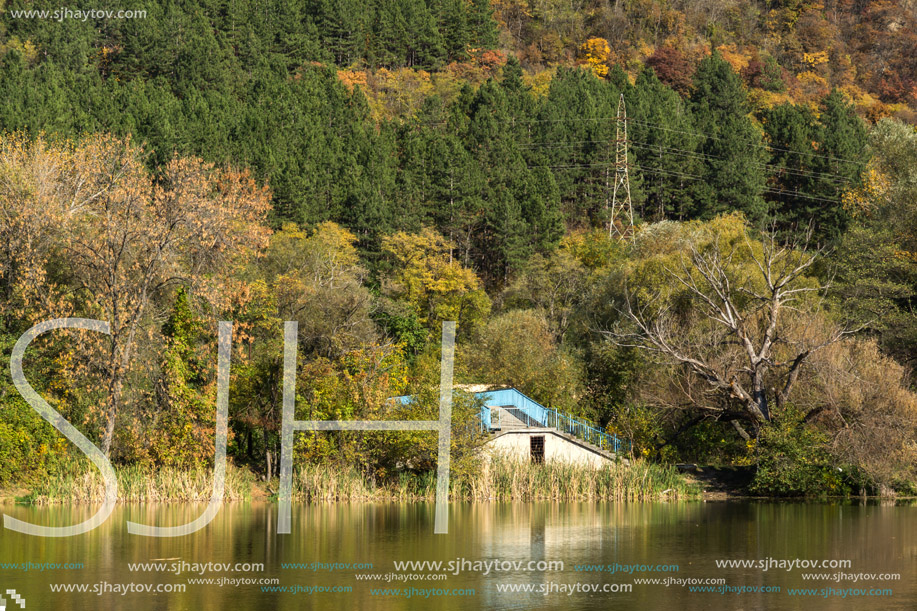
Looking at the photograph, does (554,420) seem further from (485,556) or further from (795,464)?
(485,556)

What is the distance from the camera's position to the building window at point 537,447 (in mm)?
45344

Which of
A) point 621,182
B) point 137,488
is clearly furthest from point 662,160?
point 137,488

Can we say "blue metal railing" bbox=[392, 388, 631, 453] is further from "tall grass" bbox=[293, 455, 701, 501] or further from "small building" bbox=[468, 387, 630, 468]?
"tall grass" bbox=[293, 455, 701, 501]

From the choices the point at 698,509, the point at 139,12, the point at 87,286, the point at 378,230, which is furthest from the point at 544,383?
the point at 139,12

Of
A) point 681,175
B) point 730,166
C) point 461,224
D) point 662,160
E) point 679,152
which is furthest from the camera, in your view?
point 679,152

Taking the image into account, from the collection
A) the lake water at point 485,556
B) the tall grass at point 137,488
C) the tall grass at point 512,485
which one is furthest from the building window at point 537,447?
the tall grass at point 137,488

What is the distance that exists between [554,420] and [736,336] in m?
8.59

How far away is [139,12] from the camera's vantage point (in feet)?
328

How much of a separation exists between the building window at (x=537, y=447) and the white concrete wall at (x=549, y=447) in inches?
7.4

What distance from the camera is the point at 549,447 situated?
149ft

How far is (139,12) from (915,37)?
308ft

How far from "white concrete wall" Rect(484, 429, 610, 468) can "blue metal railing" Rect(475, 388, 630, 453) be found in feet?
1.97

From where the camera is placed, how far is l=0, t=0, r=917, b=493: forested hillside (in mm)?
43719

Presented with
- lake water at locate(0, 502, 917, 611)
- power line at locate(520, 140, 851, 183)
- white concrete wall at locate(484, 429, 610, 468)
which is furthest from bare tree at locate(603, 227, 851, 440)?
power line at locate(520, 140, 851, 183)
